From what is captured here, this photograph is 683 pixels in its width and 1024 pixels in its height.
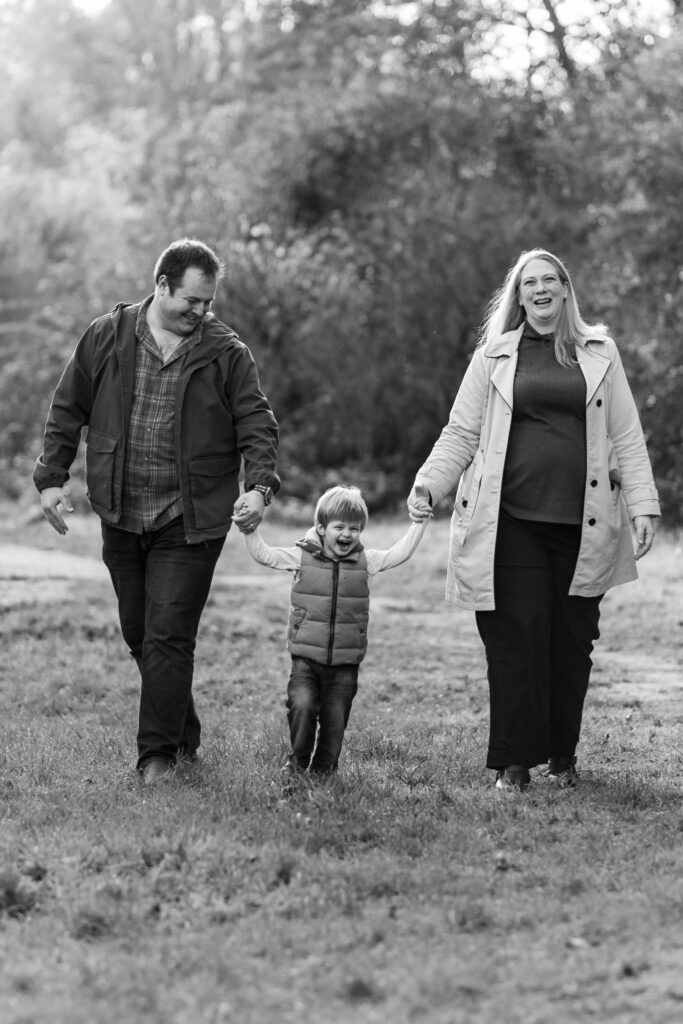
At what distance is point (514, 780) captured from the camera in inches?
235

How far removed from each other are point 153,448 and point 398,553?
1.08 metres

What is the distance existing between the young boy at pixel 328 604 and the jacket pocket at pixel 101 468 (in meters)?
0.59

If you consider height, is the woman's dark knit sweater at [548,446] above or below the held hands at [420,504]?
above

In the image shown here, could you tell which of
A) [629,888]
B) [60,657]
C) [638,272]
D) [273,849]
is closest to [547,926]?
[629,888]

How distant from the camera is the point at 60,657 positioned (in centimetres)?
952

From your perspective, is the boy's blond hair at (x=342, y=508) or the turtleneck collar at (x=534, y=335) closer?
the boy's blond hair at (x=342, y=508)

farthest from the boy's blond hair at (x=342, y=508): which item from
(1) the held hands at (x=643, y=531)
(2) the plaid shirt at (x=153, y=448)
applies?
(1) the held hands at (x=643, y=531)

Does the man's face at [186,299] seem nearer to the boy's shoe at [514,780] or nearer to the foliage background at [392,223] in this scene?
the boy's shoe at [514,780]

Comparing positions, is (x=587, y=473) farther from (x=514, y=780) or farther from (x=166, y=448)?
(x=166, y=448)

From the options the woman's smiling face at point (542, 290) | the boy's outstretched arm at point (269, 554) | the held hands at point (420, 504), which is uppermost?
the woman's smiling face at point (542, 290)

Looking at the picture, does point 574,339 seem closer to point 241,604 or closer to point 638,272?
point 241,604

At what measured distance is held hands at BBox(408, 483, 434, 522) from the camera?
229 inches

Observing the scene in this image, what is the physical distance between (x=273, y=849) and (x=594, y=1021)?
152 cm

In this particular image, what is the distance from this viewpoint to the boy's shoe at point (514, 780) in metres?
5.92
